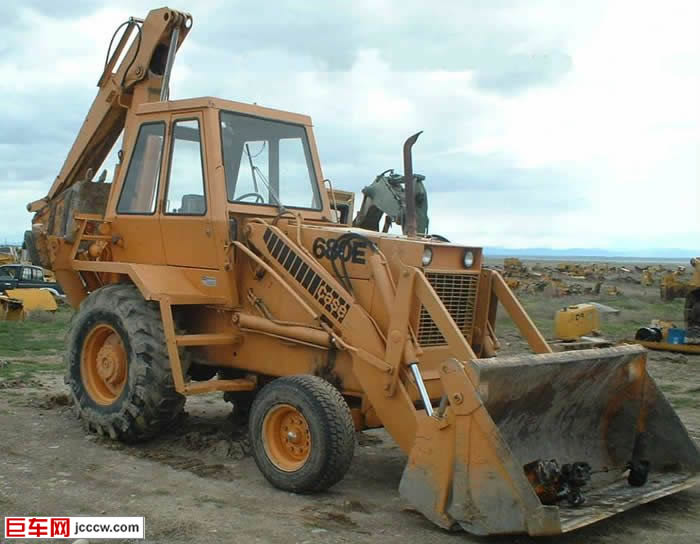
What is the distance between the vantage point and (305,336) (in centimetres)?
711

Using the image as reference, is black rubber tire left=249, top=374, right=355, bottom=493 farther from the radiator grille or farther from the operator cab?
the operator cab

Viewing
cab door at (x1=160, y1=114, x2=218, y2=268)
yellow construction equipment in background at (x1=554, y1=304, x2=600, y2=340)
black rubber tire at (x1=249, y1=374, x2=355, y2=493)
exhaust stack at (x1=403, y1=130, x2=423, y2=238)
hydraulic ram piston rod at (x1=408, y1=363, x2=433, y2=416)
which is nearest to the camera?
hydraulic ram piston rod at (x1=408, y1=363, x2=433, y2=416)

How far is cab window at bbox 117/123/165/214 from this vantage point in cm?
829

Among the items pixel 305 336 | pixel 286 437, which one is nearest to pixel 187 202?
pixel 305 336

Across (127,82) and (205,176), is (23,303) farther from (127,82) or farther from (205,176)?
(205,176)

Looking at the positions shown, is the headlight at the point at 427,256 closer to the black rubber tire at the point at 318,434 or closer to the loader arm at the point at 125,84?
the black rubber tire at the point at 318,434

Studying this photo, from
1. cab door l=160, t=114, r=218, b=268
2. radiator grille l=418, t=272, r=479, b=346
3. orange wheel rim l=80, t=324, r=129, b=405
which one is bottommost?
orange wheel rim l=80, t=324, r=129, b=405

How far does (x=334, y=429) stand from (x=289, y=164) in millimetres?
3178

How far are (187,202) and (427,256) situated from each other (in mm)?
2389

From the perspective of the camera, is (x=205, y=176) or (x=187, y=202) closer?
(x=205, y=176)

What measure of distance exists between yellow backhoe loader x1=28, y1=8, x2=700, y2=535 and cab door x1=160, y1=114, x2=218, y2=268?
2cm

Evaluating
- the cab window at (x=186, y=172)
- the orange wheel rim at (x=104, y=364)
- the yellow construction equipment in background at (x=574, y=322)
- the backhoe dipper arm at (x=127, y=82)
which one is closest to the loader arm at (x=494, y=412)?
the cab window at (x=186, y=172)

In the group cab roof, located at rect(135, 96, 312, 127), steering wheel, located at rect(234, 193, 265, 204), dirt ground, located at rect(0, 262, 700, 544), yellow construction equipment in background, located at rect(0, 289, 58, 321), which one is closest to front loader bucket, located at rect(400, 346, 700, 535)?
dirt ground, located at rect(0, 262, 700, 544)

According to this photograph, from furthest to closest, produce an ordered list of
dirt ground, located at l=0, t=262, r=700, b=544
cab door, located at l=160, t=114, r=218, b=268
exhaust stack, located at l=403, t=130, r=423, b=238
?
cab door, located at l=160, t=114, r=218, b=268
exhaust stack, located at l=403, t=130, r=423, b=238
dirt ground, located at l=0, t=262, r=700, b=544
